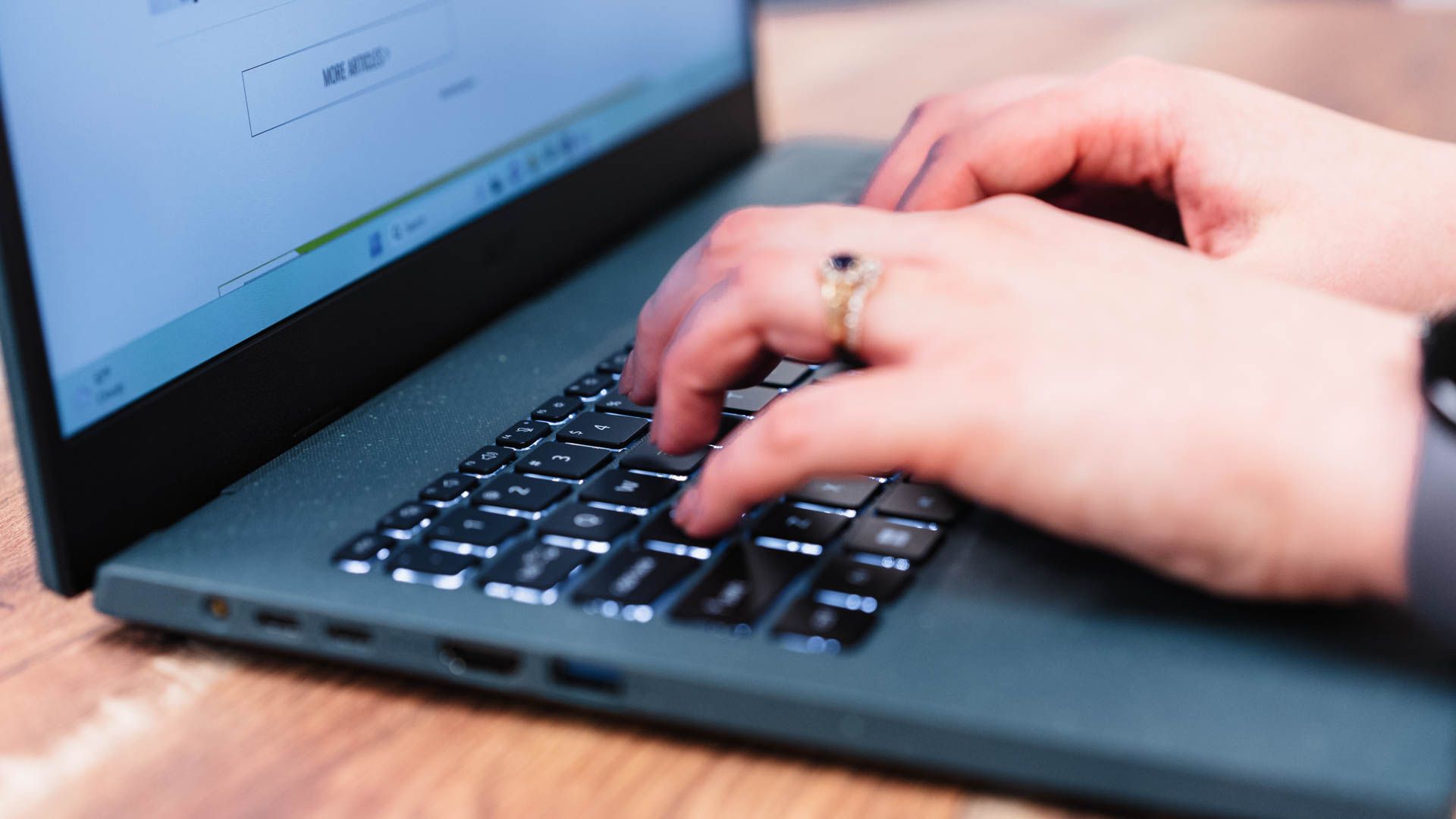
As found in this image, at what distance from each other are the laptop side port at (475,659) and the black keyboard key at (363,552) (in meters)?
0.06

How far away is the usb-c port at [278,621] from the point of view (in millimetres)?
475

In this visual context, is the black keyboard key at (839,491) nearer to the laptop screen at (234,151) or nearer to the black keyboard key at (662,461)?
the black keyboard key at (662,461)

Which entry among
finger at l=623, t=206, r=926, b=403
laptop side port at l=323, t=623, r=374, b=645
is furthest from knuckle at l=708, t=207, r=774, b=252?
laptop side port at l=323, t=623, r=374, b=645

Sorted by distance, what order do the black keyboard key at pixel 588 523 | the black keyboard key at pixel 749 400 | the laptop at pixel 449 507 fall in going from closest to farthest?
the laptop at pixel 449 507
the black keyboard key at pixel 588 523
the black keyboard key at pixel 749 400

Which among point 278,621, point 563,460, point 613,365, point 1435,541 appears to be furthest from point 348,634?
point 1435,541

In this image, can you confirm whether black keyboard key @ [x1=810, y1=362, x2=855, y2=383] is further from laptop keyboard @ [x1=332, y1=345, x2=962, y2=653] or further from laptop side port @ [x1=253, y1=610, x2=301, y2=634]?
laptop side port @ [x1=253, y1=610, x2=301, y2=634]

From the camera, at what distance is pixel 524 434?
23.7 inches

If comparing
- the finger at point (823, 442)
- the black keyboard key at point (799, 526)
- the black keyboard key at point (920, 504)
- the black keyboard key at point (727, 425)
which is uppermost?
the finger at point (823, 442)

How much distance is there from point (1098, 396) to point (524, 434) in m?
0.26

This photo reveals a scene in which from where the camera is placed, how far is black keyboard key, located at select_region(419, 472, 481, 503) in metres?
0.54

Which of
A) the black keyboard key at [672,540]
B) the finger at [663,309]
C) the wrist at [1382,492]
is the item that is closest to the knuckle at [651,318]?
the finger at [663,309]

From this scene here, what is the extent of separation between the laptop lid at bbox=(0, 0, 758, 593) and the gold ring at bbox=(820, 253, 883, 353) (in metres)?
0.26

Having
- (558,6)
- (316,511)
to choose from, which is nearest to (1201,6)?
(558,6)

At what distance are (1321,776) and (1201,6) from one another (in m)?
1.41
